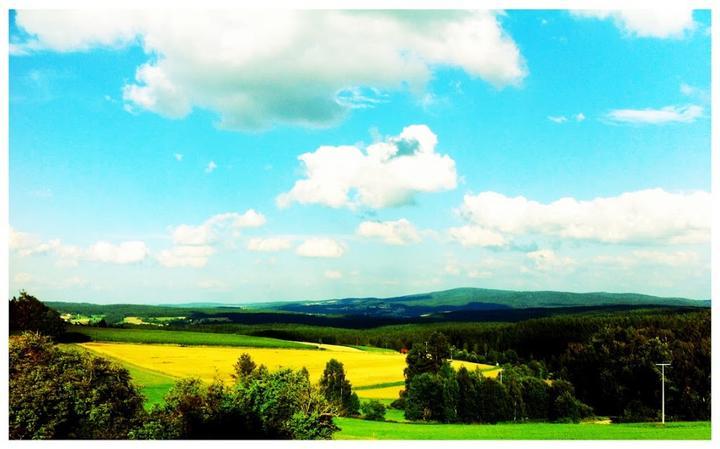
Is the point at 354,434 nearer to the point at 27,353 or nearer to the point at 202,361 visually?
the point at 27,353

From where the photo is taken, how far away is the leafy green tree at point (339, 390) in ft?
118

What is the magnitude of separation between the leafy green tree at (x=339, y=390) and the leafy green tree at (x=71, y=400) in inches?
561

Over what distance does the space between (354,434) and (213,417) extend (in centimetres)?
730

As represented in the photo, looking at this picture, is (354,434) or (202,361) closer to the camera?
(354,434)

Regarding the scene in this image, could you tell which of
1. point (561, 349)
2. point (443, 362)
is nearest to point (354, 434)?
point (443, 362)

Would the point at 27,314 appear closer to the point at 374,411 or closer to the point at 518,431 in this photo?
the point at 374,411

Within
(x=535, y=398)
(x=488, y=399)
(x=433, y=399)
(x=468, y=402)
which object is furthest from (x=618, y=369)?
(x=433, y=399)

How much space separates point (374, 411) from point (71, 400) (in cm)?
1794

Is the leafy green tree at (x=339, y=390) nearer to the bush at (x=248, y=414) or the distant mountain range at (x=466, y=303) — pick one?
the bush at (x=248, y=414)

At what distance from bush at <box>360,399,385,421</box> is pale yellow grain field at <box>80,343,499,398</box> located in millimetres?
3813

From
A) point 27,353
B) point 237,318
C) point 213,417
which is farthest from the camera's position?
point 237,318

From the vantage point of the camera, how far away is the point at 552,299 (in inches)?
4023

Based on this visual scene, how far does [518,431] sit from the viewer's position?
31.1 m

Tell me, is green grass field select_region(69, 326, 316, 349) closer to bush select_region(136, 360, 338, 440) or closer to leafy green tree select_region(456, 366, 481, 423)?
leafy green tree select_region(456, 366, 481, 423)
